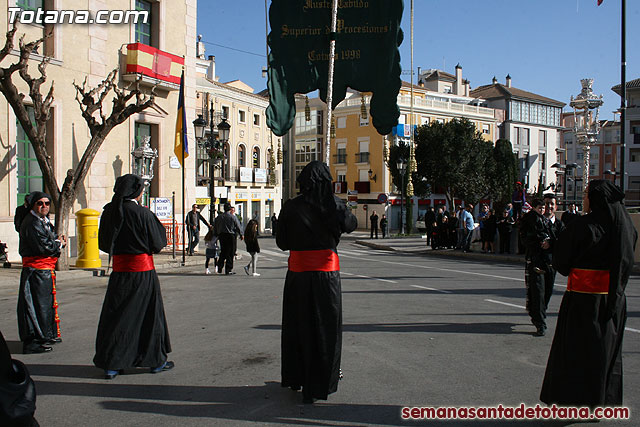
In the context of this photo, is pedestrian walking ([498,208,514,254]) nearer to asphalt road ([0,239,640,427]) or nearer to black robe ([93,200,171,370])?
asphalt road ([0,239,640,427])

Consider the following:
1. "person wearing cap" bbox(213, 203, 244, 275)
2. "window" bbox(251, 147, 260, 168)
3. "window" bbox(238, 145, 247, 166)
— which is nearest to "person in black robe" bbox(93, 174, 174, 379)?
"person wearing cap" bbox(213, 203, 244, 275)

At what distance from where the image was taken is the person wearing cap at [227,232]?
540 inches

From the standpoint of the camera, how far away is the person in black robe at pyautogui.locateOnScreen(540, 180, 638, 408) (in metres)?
4.07

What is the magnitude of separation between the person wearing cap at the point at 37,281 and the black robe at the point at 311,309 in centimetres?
329

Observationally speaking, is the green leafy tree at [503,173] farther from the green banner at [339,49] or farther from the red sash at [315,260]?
the red sash at [315,260]

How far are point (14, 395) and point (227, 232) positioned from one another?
11659 mm

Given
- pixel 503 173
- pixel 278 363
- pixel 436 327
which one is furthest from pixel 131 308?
pixel 503 173

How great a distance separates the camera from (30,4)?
16156 millimetres

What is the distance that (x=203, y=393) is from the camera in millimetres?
4789

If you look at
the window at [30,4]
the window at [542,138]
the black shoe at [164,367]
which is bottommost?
the black shoe at [164,367]

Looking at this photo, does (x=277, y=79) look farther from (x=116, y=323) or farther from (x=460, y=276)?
Answer: (x=460, y=276)

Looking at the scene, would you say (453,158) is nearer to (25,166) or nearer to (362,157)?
(362,157)

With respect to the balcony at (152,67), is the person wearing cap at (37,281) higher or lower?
lower

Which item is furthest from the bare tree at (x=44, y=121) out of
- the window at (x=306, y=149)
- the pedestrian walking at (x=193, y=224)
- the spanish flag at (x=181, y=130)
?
the window at (x=306, y=149)
